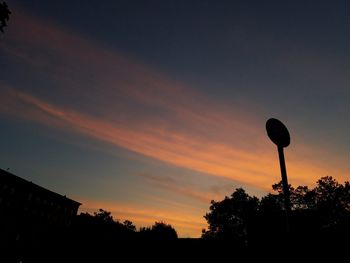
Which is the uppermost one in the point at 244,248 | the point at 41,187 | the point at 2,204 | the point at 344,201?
the point at 344,201

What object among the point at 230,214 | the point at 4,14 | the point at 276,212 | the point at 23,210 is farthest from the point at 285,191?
the point at 230,214

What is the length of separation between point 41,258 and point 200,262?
193 inches

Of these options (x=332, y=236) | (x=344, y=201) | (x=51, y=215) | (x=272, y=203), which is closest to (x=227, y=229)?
(x=272, y=203)

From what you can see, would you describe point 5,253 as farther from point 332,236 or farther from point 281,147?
point 281,147

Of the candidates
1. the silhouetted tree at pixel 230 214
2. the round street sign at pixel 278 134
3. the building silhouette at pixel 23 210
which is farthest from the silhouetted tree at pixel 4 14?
the silhouetted tree at pixel 230 214

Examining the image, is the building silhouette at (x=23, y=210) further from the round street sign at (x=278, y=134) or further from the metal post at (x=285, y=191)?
the metal post at (x=285, y=191)

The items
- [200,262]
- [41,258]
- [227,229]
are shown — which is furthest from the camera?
[227,229]

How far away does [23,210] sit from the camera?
177ft

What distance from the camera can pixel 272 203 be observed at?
77.9m

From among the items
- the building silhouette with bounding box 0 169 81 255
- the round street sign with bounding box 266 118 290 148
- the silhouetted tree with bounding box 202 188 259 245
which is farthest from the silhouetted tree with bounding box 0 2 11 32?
the silhouetted tree with bounding box 202 188 259 245

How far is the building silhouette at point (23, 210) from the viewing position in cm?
4894

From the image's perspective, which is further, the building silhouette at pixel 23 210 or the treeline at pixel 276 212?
the building silhouette at pixel 23 210

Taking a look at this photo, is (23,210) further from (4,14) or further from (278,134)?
(278,134)

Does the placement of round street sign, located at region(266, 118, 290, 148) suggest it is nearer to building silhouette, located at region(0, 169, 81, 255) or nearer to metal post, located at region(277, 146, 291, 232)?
metal post, located at region(277, 146, 291, 232)
